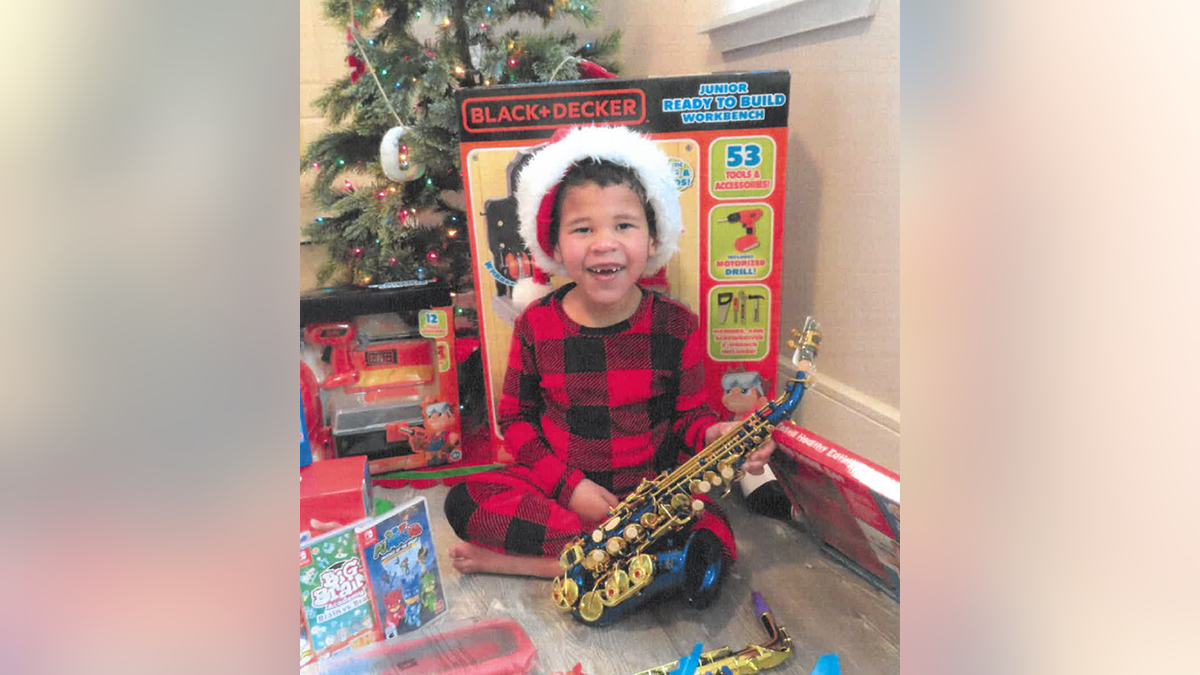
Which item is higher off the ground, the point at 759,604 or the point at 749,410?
the point at 749,410

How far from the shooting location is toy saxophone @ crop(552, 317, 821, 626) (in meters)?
0.92

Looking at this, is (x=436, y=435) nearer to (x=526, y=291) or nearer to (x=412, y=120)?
(x=526, y=291)

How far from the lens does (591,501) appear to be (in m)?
1.04

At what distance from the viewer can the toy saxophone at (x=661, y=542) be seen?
0.92m

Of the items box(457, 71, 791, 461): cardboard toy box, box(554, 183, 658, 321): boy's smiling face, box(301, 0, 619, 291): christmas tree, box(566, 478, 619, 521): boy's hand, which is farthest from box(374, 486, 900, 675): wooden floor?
box(301, 0, 619, 291): christmas tree

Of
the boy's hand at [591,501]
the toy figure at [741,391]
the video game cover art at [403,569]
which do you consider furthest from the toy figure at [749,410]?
the video game cover art at [403,569]

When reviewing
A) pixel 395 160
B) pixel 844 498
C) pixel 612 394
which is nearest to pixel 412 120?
pixel 395 160

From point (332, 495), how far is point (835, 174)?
77 cm
